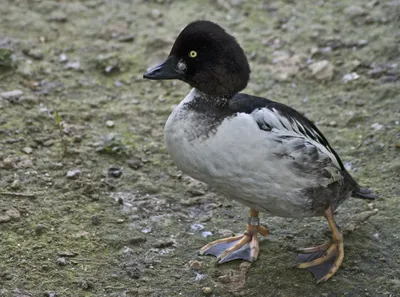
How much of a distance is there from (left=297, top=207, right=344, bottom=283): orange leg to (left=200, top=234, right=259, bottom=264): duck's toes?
0.30 m

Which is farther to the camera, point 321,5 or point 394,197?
point 321,5

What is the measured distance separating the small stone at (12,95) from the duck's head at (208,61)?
2.00 m

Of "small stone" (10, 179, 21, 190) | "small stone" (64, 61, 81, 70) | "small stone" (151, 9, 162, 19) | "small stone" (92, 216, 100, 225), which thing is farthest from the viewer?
"small stone" (151, 9, 162, 19)

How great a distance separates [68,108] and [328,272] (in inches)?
109

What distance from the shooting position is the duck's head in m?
3.76

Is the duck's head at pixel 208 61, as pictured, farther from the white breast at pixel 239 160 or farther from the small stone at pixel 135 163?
the small stone at pixel 135 163

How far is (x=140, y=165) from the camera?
5.01 m

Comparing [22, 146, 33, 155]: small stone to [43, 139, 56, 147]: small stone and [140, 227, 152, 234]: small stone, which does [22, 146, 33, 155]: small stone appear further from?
[140, 227, 152, 234]: small stone

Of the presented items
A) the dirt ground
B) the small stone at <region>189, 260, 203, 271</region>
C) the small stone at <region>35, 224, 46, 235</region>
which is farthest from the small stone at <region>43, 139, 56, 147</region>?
the small stone at <region>189, 260, 203, 271</region>

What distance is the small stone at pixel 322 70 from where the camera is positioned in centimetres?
600

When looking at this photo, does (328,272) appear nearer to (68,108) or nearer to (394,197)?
(394,197)

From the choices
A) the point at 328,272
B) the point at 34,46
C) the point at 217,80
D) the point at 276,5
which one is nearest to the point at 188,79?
the point at 217,80

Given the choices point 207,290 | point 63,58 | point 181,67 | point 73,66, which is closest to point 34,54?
point 63,58

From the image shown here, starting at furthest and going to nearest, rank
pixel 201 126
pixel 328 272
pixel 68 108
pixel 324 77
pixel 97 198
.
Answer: pixel 324 77 < pixel 68 108 < pixel 97 198 < pixel 328 272 < pixel 201 126
